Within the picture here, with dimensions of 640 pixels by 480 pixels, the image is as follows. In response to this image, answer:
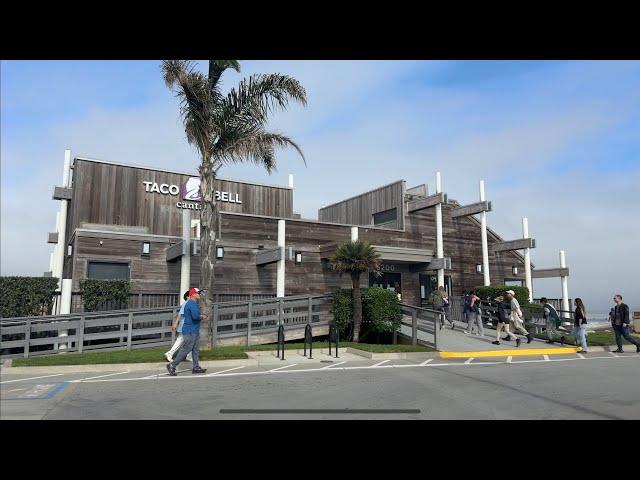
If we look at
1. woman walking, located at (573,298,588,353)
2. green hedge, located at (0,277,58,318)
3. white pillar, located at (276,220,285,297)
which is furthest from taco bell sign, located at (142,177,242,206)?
woman walking, located at (573,298,588,353)

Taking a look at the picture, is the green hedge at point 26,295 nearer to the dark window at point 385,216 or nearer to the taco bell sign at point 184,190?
the taco bell sign at point 184,190

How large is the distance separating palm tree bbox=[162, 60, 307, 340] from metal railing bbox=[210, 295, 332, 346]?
303 centimetres

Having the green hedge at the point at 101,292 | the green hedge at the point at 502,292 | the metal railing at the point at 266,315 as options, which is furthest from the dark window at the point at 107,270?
the green hedge at the point at 502,292

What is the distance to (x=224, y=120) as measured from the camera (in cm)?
1473

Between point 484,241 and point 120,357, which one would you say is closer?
point 120,357

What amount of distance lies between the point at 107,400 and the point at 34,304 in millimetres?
9665

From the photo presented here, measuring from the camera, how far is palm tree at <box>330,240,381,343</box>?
17.7 meters

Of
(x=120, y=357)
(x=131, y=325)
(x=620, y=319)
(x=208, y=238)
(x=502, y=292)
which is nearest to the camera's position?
(x=120, y=357)

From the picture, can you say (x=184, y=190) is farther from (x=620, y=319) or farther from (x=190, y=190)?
(x=620, y=319)

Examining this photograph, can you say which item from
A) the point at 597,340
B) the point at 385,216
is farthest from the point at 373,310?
the point at 385,216

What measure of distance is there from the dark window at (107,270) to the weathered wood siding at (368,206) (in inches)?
502

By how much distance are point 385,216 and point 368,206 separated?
1.34m
